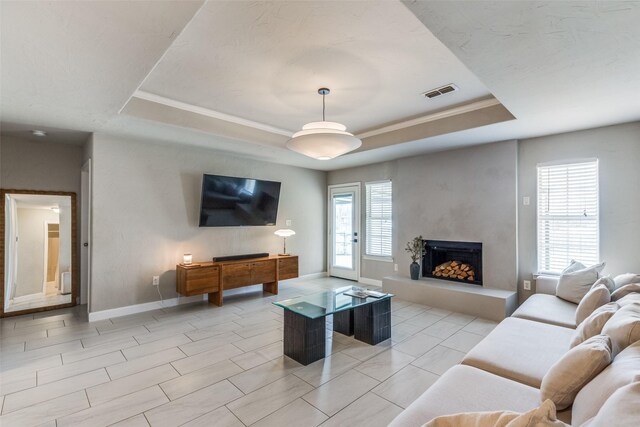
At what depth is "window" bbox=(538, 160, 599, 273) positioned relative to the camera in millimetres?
3725

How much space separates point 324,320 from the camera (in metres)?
3.00

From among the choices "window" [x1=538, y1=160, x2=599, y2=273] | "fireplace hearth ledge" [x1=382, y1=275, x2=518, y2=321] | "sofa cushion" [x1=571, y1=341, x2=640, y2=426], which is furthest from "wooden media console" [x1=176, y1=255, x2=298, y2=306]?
"sofa cushion" [x1=571, y1=341, x2=640, y2=426]

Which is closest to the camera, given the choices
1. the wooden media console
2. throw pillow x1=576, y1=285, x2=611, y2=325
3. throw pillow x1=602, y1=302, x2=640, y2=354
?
throw pillow x1=602, y1=302, x2=640, y2=354

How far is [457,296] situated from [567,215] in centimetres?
176

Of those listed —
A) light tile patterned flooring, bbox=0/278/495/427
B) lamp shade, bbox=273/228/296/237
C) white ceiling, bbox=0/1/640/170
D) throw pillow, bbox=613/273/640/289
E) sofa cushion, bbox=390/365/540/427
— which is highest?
white ceiling, bbox=0/1/640/170

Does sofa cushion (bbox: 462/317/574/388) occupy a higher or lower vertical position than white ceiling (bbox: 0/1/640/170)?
lower

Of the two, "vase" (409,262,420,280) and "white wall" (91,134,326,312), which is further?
"vase" (409,262,420,280)

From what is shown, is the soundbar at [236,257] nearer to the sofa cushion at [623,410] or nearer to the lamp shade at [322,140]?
the lamp shade at [322,140]

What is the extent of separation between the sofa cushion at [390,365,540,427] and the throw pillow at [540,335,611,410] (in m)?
0.14

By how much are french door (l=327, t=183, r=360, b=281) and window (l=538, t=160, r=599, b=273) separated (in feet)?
10.7

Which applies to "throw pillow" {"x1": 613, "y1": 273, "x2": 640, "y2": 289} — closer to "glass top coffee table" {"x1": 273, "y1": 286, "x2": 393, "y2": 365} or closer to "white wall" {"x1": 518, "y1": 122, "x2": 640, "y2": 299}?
"white wall" {"x1": 518, "y1": 122, "x2": 640, "y2": 299}

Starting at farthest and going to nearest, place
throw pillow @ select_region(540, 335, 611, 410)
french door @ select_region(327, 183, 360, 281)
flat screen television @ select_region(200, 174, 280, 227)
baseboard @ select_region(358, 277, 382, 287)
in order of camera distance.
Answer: french door @ select_region(327, 183, 360, 281)
baseboard @ select_region(358, 277, 382, 287)
flat screen television @ select_region(200, 174, 280, 227)
throw pillow @ select_region(540, 335, 611, 410)

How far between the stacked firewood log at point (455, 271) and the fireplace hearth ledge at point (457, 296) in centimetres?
13

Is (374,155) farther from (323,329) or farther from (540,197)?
(323,329)
